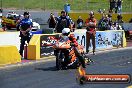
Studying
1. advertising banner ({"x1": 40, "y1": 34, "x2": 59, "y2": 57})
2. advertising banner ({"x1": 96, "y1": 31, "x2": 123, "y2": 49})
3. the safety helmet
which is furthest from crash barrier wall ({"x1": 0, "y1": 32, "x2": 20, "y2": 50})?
advertising banner ({"x1": 96, "y1": 31, "x2": 123, "y2": 49})

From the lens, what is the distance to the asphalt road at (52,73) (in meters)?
13.3

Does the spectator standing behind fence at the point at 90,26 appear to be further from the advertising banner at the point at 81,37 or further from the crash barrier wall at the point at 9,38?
the crash barrier wall at the point at 9,38

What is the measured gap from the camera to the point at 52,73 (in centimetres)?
1595

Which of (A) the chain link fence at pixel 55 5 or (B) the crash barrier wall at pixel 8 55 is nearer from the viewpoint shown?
(B) the crash barrier wall at pixel 8 55

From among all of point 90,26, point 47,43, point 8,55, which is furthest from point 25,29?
point 90,26

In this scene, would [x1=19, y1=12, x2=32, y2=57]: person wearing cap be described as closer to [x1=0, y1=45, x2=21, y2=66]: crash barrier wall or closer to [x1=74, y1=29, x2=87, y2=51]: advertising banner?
[x1=0, y1=45, x2=21, y2=66]: crash barrier wall

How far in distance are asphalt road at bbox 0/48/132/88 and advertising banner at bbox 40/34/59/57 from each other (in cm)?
73

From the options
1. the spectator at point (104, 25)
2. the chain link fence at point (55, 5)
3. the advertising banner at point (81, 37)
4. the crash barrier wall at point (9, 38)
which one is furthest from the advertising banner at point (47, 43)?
the chain link fence at point (55, 5)

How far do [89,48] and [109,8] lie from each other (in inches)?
993

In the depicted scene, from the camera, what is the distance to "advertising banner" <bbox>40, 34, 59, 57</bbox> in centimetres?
2047

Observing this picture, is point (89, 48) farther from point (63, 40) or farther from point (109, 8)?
point (109, 8)

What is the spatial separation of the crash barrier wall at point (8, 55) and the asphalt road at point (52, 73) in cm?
79

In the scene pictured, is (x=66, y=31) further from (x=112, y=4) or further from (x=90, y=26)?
(x=112, y=4)

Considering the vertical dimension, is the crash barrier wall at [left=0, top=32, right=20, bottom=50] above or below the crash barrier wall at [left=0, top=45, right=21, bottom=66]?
above
